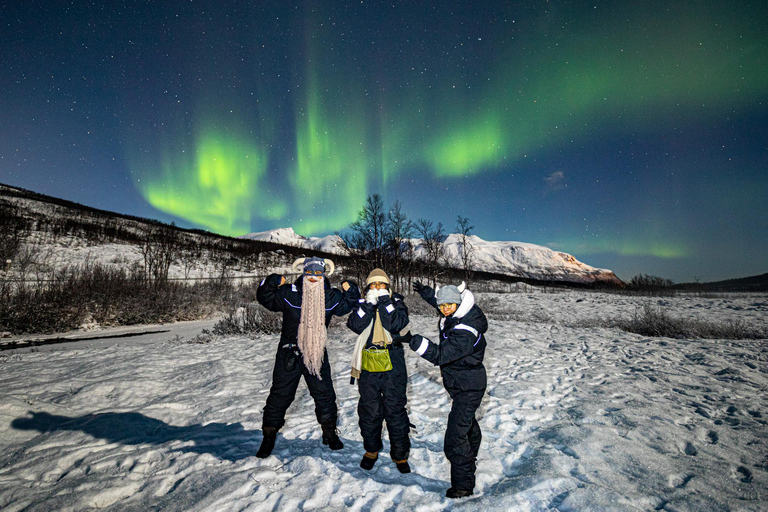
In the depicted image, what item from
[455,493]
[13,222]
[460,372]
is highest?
[13,222]

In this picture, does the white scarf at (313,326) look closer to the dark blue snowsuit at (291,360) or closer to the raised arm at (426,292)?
the dark blue snowsuit at (291,360)

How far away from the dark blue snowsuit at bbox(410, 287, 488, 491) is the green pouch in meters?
0.58

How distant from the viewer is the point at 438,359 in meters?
3.06

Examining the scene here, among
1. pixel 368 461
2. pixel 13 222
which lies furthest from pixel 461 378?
pixel 13 222

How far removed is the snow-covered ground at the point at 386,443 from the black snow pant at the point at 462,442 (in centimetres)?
19

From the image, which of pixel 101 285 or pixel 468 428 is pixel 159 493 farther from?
pixel 101 285

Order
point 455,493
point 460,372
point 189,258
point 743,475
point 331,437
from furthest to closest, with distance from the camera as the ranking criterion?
point 189,258
point 331,437
point 743,475
point 460,372
point 455,493

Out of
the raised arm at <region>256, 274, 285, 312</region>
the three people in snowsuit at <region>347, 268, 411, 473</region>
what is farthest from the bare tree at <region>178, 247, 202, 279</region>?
the three people in snowsuit at <region>347, 268, 411, 473</region>

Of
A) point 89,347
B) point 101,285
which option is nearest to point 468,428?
point 89,347

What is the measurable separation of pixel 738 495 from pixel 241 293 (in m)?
27.5

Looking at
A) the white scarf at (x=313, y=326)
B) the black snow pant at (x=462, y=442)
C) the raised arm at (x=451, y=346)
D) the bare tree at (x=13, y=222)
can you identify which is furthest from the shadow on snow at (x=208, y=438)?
the bare tree at (x=13, y=222)

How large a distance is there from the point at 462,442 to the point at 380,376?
105 cm

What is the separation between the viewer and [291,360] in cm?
374

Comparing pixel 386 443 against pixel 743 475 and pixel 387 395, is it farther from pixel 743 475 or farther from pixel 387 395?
pixel 743 475
